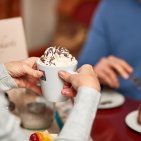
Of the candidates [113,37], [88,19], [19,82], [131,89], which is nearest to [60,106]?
[19,82]

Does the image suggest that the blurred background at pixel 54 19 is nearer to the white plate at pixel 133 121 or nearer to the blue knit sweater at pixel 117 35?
the blue knit sweater at pixel 117 35

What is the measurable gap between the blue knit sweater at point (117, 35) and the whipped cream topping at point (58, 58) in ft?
2.44

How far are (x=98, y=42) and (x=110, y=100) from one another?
1.79 feet

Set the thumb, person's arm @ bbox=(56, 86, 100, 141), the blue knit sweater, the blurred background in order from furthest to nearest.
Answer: the blurred background, the blue knit sweater, the thumb, person's arm @ bbox=(56, 86, 100, 141)

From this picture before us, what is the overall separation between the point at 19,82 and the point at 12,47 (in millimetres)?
168

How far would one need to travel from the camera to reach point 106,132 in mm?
1093

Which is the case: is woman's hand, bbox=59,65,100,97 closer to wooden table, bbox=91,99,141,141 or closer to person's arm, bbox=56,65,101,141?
person's arm, bbox=56,65,101,141

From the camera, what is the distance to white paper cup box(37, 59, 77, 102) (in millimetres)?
918

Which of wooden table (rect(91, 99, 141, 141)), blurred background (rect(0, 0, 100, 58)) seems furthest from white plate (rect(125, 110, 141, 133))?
blurred background (rect(0, 0, 100, 58))

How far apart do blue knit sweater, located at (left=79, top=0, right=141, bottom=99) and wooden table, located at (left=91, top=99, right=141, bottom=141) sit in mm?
434

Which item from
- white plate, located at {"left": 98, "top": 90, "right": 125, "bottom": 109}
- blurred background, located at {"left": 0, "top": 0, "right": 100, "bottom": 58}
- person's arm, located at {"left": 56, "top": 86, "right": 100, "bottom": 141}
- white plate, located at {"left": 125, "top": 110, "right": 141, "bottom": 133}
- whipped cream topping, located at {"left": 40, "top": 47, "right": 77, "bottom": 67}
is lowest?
blurred background, located at {"left": 0, "top": 0, "right": 100, "bottom": 58}

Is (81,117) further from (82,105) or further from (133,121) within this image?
(133,121)

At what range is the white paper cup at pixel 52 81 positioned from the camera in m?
0.92

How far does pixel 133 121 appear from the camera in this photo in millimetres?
1134
